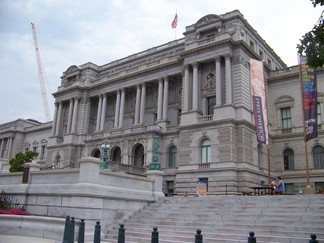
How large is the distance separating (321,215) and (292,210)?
1.58m

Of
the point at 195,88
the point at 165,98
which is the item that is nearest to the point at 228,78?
the point at 195,88

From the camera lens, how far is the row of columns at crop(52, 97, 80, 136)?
53281mm

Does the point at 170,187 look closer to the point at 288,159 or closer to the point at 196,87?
the point at 196,87

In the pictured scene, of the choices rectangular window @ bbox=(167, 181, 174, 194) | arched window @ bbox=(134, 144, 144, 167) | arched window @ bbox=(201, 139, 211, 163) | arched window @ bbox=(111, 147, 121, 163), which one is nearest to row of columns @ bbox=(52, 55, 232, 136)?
arched window @ bbox=(111, 147, 121, 163)

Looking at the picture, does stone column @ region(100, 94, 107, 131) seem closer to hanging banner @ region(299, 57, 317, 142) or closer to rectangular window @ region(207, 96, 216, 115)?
rectangular window @ region(207, 96, 216, 115)

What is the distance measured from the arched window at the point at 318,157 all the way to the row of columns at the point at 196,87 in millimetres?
11015

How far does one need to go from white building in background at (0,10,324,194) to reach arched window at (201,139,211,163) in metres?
0.11

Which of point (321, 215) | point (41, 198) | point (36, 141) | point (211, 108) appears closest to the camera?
point (321, 215)

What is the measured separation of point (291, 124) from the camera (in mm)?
40438

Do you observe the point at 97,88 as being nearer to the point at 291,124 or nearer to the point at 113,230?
the point at 291,124

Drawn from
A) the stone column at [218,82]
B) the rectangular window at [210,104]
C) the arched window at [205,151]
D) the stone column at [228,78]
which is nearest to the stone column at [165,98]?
the rectangular window at [210,104]

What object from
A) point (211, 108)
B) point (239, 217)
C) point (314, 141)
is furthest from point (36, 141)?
point (239, 217)

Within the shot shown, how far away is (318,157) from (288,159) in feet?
11.1

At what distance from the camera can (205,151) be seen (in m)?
36.9
